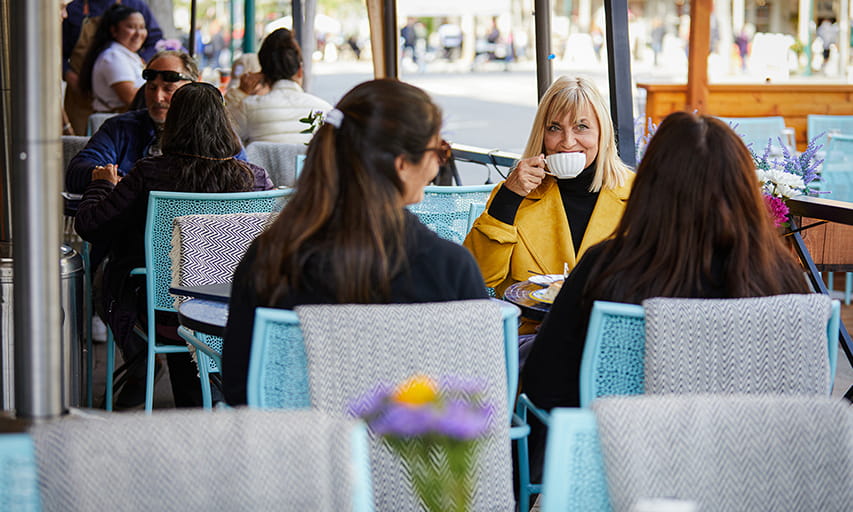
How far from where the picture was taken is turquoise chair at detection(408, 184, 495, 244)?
3518 millimetres

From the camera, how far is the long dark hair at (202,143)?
3.55 m

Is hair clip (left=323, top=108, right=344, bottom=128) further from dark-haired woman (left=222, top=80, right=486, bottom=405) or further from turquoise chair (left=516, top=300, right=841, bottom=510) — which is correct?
turquoise chair (left=516, top=300, right=841, bottom=510)

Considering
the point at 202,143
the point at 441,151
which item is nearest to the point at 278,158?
the point at 202,143

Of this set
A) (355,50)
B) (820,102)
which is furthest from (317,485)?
(355,50)

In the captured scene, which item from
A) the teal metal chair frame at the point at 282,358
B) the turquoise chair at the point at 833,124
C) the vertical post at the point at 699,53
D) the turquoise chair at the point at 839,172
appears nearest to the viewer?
the teal metal chair frame at the point at 282,358

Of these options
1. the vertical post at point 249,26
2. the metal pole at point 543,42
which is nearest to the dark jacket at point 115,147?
the metal pole at point 543,42

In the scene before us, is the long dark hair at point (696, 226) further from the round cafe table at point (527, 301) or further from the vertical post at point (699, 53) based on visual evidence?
the vertical post at point (699, 53)

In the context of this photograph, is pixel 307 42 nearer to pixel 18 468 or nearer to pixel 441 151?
pixel 441 151

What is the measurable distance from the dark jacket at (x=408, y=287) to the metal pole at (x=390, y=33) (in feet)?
14.2

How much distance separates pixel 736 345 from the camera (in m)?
1.87

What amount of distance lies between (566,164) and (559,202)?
26 centimetres

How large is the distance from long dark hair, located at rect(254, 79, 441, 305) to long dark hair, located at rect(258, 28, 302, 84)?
12.5ft

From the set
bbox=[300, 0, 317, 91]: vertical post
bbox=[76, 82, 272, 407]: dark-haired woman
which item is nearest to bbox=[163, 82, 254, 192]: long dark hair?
bbox=[76, 82, 272, 407]: dark-haired woman

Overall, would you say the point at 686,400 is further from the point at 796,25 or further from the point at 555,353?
the point at 796,25
